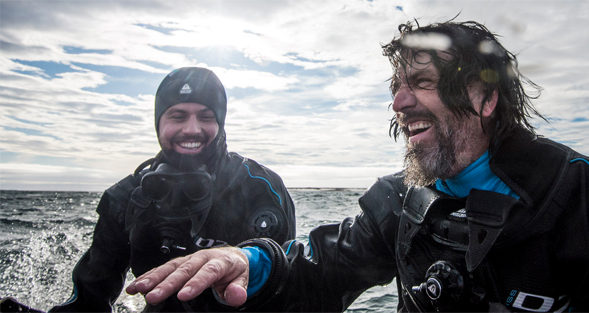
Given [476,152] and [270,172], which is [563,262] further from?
[270,172]

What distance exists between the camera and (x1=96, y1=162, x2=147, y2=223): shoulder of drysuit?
126 inches

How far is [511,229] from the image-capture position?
159 centimetres

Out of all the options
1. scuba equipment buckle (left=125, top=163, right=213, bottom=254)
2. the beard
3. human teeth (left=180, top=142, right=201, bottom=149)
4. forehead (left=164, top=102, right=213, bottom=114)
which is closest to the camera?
the beard

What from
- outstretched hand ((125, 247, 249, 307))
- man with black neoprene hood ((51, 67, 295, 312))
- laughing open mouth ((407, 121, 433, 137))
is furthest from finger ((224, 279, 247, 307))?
man with black neoprene hood ((51, 67, 295, 312))

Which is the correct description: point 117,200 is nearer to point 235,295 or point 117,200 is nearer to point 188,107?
point 188,107

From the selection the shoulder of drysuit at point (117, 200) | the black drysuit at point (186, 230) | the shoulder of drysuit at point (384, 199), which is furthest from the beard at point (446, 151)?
the shoulder of drysuit at point (117, 200)

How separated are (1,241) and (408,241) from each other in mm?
11273

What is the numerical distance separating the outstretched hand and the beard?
113cm

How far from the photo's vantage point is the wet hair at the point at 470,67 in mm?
2035

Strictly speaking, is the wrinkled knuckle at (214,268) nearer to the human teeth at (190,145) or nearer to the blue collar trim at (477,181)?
the blue collar trim at (477,181)

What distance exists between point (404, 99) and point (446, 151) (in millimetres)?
398

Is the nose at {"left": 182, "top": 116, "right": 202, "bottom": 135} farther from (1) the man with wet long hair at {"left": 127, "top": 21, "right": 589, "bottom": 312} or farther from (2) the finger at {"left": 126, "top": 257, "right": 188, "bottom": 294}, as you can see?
(2) the finger at {"left": 126, "top": 257, "right": 188, "bottom": 294}

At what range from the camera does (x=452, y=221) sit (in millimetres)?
1793

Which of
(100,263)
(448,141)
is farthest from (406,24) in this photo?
(100,263)
